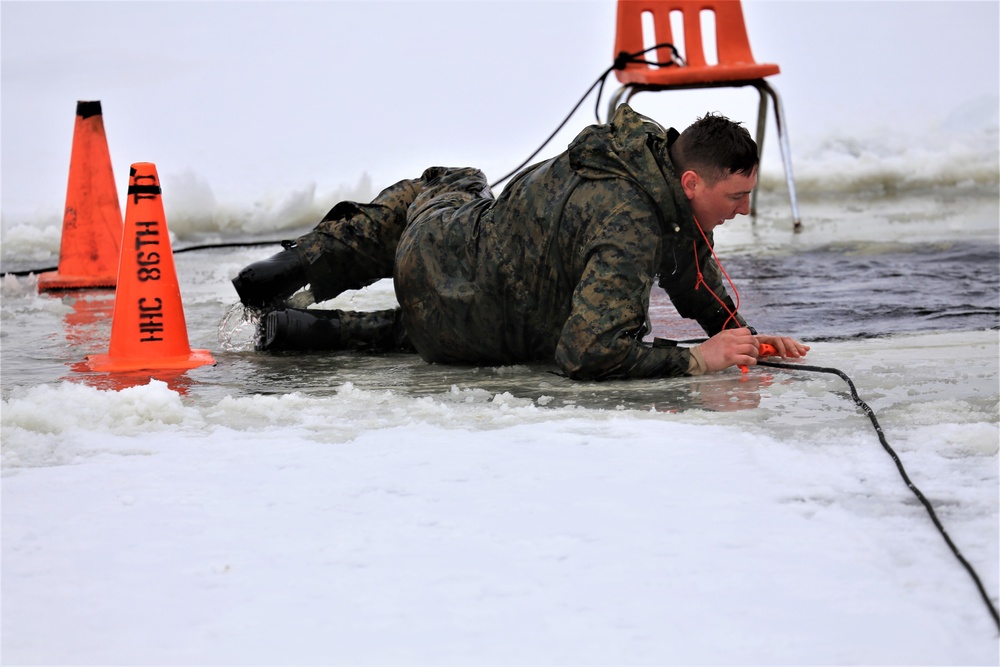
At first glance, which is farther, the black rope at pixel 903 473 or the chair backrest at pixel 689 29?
the chair backrest at pixel 689 29

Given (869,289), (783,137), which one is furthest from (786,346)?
(783,137)

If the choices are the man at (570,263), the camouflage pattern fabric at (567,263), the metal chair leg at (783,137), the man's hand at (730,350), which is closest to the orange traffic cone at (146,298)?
the man at (570,263)

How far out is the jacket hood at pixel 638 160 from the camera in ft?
9.05

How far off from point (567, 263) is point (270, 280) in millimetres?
1016

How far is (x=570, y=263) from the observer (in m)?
2.86

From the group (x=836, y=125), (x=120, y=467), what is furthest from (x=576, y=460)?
(x=836, y=125)

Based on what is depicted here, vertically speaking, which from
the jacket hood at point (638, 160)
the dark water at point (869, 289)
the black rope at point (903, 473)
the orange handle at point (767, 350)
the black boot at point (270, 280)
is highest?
the jacket hood at point (638, 160)

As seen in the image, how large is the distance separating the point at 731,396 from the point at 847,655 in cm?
126

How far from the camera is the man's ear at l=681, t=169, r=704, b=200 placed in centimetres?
275

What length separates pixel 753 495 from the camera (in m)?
1.97

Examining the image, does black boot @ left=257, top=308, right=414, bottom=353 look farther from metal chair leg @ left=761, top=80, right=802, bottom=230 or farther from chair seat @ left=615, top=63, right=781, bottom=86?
metal chair leg @ left=761, top=80, right=802, bottom=230

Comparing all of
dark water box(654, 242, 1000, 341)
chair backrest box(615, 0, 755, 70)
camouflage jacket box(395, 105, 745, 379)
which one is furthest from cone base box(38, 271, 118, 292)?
chair backrest box(615, 0, 755, 70)

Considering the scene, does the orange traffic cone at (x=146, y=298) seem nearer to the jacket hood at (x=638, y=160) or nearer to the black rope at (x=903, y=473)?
the jacket hood at (x=638, y=160)

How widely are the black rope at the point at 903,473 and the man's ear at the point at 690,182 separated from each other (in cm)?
55
